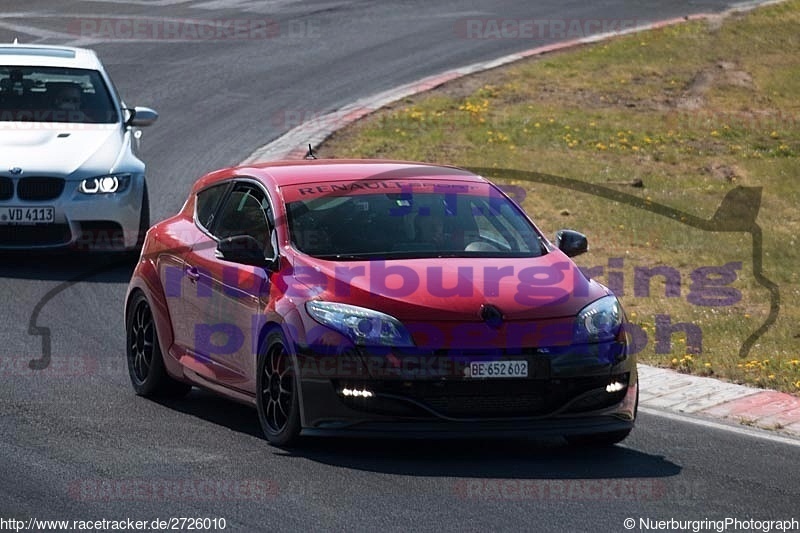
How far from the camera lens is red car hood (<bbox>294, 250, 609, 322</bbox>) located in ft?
28.0

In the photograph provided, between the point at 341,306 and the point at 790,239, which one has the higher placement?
the point at 341,306

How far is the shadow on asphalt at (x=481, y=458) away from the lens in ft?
27.6

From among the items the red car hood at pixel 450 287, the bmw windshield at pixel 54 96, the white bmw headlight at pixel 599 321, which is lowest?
the bmw windshield at pixel 54 96

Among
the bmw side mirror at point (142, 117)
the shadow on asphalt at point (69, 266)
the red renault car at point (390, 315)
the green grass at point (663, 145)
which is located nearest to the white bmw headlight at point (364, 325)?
the red renault car at point (390, 315)

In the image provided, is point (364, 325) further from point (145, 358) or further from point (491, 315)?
point (145, 358)

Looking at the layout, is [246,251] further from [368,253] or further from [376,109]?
[376,109]

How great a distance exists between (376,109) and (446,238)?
14.5 meters

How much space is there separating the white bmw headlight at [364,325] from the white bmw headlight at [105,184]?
714 centimetres

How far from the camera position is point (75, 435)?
9.19 meters

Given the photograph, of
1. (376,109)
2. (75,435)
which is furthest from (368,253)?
(376,109)

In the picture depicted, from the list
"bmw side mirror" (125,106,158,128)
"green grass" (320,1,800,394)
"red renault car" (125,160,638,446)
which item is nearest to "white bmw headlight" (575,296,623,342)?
"red renault car" (125,160,638,446)

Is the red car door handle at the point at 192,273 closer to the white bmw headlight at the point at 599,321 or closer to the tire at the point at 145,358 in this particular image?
the tire at the point at 145,358

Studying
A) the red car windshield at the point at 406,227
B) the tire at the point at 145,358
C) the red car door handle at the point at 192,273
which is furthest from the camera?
the tire at the point at 145,358

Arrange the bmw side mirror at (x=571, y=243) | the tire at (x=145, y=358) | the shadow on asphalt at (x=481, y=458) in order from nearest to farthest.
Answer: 1. the shadow on asphalt at (x=481, y=458)
2. the bmw side mirror at (x=571, y=243)
3. the tire at (x=145, y=358)
